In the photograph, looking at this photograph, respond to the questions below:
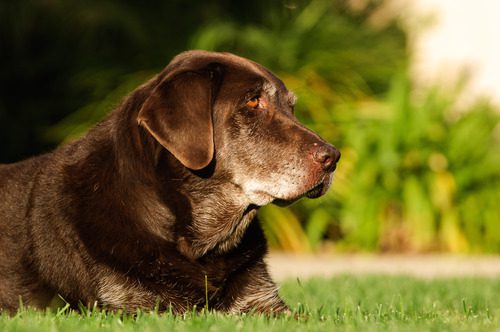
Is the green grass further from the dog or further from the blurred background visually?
the blurred background

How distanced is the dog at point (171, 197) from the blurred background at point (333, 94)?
15.7 feet

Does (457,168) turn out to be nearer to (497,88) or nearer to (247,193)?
(497,88)

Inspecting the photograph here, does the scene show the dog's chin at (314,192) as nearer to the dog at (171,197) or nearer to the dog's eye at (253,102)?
the dog at (171,197)

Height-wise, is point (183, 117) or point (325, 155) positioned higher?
point (183, 117)

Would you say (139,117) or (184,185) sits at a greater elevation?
(139,117)

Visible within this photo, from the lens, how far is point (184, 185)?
4.91 meters

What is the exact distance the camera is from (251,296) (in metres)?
4.99

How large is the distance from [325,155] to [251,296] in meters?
0.84

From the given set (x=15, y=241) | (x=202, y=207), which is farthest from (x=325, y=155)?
(x=15, y=241)

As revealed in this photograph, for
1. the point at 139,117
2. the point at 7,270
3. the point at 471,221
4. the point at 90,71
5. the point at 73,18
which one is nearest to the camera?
the point at 139,117

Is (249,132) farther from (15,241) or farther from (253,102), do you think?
(15,241)

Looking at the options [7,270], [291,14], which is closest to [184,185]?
[7,270]

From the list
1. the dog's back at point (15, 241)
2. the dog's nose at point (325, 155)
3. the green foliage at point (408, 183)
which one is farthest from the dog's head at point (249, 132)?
the green foliage at point (408, 183)

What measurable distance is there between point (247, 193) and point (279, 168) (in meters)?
0.23
